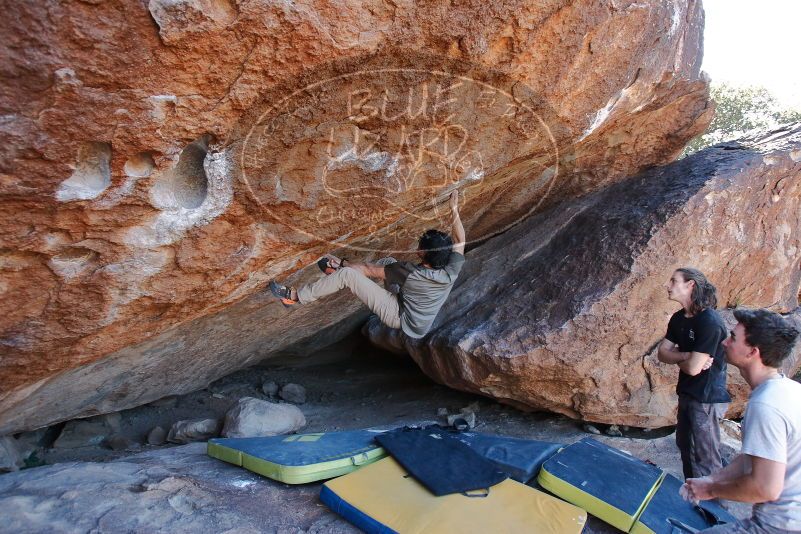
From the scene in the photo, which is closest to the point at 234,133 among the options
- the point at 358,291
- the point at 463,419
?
the point at 358,291

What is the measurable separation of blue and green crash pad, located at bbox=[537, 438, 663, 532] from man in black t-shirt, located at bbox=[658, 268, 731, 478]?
0.95 feet

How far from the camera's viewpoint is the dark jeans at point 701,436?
3.11m

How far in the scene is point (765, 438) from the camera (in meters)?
1.89

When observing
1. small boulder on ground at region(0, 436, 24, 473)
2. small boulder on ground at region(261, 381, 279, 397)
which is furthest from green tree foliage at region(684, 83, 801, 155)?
small boulder on ground at region(0, 436, 24, 473)

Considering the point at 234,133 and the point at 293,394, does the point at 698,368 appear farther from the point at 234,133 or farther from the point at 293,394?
the point at 293,394

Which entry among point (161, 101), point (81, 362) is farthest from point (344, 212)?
point (81, 362)

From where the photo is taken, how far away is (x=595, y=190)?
16.4 feet

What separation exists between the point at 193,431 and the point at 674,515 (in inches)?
139

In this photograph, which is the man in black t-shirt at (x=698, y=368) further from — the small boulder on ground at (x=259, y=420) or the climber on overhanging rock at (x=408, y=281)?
the small boulder on ground at (x=259, y=420)

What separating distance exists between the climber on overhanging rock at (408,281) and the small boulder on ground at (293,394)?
206cm

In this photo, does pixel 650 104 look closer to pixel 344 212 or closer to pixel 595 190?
pixel 595 190

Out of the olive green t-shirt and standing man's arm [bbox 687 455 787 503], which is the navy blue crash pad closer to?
the olive green t-shirt

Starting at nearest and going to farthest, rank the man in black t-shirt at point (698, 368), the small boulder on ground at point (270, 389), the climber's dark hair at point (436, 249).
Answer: the man in black t-shirt at point (698, 368) → the climber's dark hair at point (436, 249) → the small boulder on ground at point (270, 389)

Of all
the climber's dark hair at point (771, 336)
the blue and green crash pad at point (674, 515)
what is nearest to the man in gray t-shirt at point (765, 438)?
the climber's dark hair at point (771, 336)
